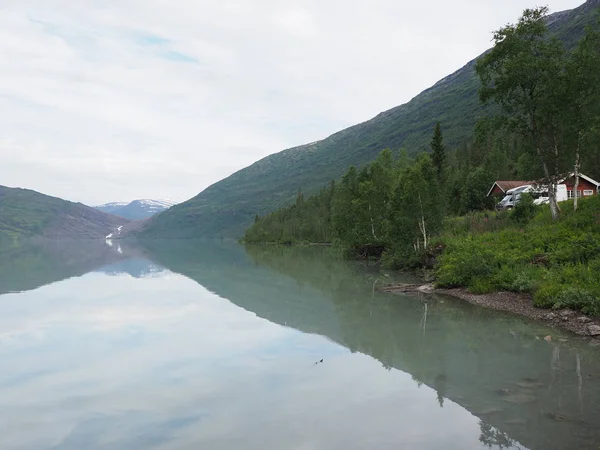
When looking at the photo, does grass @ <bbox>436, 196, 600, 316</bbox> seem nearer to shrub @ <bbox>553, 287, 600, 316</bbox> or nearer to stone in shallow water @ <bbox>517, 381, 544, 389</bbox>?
shrub @ <bbox>553, 287, 600, 316</bbox>

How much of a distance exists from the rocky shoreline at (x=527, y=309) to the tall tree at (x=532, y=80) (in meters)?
11.8

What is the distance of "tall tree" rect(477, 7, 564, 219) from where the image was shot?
36.2 m

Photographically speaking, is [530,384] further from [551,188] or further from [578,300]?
[551,188]

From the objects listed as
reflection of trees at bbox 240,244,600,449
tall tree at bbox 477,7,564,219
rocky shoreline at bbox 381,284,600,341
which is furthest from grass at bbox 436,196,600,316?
tall tree at bbox 477,7,564,219

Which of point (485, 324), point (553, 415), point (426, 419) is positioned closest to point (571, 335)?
point (485, 324)

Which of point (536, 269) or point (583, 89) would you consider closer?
point (536, 269)

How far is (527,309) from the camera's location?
25531 mm

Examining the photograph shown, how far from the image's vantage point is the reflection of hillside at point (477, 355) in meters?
11.8

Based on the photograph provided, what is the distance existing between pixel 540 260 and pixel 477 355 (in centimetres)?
1520

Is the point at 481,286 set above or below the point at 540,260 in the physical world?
below

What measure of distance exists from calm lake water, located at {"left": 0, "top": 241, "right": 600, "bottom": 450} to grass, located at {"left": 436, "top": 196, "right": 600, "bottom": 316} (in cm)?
270

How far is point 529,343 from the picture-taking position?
19688 millimetres

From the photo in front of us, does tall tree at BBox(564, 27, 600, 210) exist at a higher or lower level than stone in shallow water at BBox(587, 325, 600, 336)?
higher

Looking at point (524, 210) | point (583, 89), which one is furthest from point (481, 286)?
point (583, 89)
